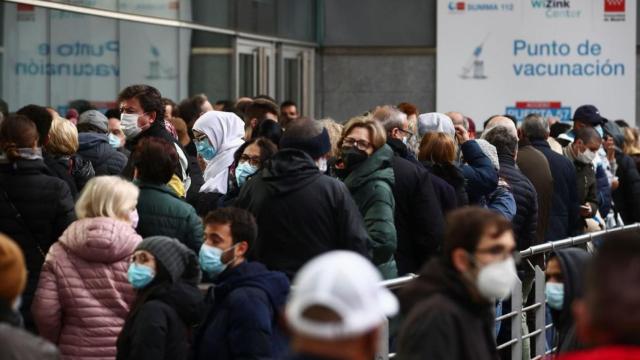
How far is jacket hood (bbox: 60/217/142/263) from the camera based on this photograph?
7.23m

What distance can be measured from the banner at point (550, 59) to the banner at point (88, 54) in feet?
19.0

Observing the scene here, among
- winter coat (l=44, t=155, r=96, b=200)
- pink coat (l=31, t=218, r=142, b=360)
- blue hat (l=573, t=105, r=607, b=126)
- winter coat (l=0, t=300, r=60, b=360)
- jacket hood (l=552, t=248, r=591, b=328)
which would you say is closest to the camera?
winter coat (l=0, t=300, r=60, b=360)

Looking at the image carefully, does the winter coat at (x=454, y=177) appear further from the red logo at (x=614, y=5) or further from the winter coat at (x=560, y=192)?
the red logo at (x=614, y=5)

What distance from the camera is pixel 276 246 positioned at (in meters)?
7.54

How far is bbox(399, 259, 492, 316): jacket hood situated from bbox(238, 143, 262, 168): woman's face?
11.2 feet

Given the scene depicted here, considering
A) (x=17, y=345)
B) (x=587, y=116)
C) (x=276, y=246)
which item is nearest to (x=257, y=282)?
(x=276, y=246)

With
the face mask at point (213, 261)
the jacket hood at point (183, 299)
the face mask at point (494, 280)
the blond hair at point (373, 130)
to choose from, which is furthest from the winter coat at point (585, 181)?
the face mask at point (494, 280)

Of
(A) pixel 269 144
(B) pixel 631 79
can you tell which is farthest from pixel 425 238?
(B) pixel 631 79

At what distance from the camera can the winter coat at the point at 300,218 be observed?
24.5ft

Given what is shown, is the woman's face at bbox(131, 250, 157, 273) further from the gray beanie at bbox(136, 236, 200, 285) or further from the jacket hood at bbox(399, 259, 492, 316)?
the jacket hood at bbox(399, 259, 492, 316)

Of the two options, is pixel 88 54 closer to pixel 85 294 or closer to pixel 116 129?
pixel 116 129

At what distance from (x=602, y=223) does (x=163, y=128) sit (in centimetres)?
527

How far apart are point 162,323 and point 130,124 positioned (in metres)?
2.89

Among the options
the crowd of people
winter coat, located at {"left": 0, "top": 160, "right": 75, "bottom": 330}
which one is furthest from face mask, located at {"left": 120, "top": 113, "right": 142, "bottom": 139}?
winter coat, located at {"left": 0, "top": 160, "right": 75, "bottom": 330}
